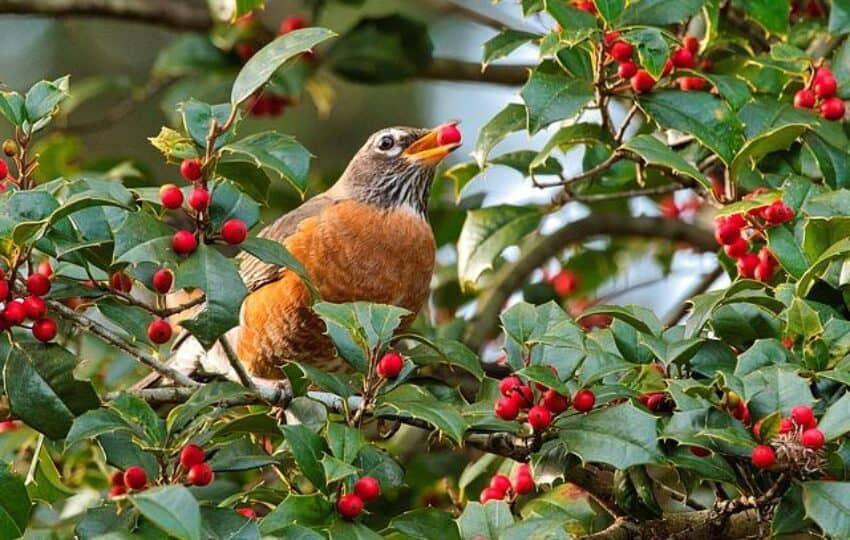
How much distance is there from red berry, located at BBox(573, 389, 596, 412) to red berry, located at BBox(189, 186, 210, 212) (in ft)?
2.60

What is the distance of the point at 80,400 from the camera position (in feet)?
9.25

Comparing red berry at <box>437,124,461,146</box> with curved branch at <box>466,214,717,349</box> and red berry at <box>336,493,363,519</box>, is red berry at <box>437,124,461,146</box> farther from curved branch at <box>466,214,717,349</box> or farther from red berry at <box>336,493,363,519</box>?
red berry at <box>336,493,363,519</box>

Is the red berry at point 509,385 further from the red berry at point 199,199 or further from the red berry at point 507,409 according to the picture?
the red berry at point 199,199

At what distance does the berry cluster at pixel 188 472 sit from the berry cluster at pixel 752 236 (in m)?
1.34

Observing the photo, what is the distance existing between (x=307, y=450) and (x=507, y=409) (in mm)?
413

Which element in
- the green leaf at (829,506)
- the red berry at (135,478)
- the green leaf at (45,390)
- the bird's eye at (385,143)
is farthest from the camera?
the bird's eye at (385,143)

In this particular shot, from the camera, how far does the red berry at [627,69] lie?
3.41 m

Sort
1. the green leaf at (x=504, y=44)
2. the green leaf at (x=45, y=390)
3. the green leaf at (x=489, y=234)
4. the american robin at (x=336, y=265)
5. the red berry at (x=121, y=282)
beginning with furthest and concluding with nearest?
1. the green leaf at (x=489, y=234)
2. the american robin at (x=336, y=265)
3. the green leaf at (x=504, y=44)
4. the red berry at (x=121, y=282)
5. the green leaf at (x=45, y=390)

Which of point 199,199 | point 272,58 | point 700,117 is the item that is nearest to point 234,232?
point 199,199

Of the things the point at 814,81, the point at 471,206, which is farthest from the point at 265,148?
the point at 471,206

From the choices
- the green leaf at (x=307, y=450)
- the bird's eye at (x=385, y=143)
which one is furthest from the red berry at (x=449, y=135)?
the green leaf at (x=307, y=450)

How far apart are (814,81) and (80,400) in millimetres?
1958

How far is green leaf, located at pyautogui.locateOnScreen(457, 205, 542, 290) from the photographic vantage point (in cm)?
438

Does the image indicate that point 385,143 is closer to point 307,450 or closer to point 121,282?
point 121,282
